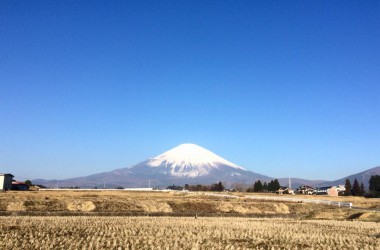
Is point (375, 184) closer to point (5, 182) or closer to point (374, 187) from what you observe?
point (374, 187)

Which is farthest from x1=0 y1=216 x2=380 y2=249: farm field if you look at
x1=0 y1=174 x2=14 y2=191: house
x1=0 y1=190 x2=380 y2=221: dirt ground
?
x1=0 y1=174 x2=14 y2=191: house

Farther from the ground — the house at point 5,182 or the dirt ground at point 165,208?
the house at point 5,182

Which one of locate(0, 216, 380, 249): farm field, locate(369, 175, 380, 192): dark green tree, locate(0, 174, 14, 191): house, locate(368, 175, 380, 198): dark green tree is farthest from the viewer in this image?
locate(369, 175, 380, 192): dark green tree

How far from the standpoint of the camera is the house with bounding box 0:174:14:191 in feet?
293

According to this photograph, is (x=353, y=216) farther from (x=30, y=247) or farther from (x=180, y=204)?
(x=30, y=247)

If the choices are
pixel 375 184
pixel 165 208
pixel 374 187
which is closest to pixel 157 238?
pixel 165 208

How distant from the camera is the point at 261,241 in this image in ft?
78.8

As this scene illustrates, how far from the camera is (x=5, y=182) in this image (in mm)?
93938

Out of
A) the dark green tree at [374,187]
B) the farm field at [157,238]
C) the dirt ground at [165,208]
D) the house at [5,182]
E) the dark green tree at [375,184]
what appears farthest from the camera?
the dark green tree at [375,184]

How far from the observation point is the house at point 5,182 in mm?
89319

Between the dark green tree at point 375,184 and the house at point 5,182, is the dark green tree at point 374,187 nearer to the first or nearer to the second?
the dark green tree at point 375,184

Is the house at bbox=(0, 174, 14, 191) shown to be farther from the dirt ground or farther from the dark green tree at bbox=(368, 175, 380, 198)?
the dark green tree at bbox=(368, 175, 380, 198)

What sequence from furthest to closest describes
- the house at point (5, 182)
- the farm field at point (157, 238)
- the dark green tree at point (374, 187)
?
the dark green tree at point (374, 187) < the house at point (5, 182) < the farm field at point (157, 238)

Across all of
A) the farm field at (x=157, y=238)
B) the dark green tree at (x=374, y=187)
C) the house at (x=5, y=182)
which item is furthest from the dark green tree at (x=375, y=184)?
the farm field at (x=157, y=238)
